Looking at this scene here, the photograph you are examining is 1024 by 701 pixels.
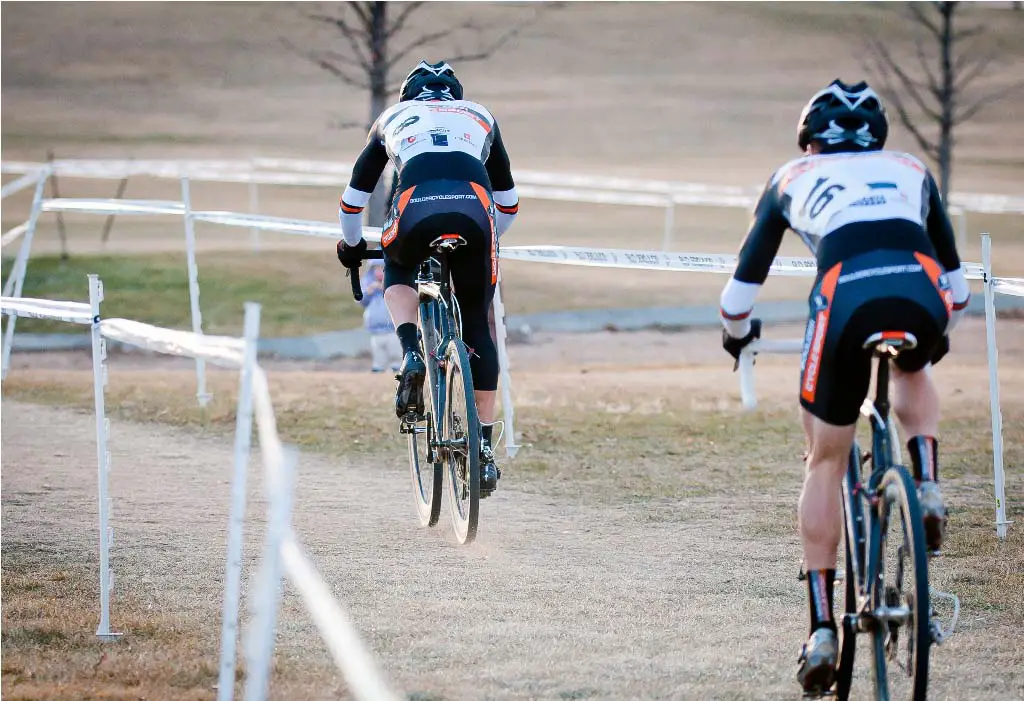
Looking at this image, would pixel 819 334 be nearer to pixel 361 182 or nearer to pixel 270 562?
pixel 270 562

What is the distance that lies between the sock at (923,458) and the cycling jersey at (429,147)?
278cm

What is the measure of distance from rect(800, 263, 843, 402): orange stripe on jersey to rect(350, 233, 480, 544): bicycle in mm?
2216

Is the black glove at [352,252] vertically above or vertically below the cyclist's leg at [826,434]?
above

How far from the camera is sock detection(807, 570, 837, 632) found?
4.52 metres

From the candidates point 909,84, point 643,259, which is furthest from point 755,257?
point 909,84

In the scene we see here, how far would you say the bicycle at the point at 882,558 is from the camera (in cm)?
419

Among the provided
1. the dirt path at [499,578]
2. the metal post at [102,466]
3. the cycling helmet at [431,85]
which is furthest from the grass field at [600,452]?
the cycling helmet at [431,85]

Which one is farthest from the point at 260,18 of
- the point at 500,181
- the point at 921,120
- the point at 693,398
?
the point at 500,181

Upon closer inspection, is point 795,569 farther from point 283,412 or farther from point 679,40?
point 679,40

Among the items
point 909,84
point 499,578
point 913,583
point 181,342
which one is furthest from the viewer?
point 909,84

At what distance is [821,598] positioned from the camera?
4570mm

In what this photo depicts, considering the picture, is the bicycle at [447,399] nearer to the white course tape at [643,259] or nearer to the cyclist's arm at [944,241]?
the white course tape at [643,259]

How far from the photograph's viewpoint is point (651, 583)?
21.3 ft

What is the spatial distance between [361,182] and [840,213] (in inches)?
128
